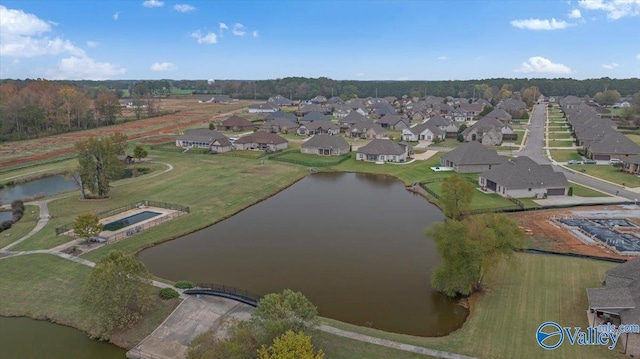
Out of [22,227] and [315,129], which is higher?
[315,129]

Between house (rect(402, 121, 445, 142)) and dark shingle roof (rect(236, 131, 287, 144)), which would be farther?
house (rect(402, 121, 445, 142))

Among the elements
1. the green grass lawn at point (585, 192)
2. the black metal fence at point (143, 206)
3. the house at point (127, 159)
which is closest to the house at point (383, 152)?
the green grass lawn at point (585, 192)

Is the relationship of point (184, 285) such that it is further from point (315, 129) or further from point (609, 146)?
point (315, 129)

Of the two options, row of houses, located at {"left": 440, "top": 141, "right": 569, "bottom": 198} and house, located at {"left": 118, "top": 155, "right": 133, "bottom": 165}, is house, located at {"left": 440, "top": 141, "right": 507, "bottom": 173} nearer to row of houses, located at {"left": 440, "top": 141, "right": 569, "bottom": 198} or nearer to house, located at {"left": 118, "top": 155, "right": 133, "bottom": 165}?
row of houses, located at {"left": 440, "top": 141, "right": 569, "bottom": 198}

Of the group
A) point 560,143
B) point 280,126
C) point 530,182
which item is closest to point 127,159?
point 280,126

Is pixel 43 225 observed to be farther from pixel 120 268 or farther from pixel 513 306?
pixel 513 306

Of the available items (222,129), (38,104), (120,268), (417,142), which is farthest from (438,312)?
(38,104)

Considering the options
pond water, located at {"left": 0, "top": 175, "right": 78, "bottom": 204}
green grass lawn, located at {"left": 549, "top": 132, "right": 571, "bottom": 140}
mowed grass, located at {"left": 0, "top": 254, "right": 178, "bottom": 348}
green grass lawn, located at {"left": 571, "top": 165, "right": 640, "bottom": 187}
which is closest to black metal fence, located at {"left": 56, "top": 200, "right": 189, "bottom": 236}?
mowed grass, located at {"left": 0, "top": 254, "right": 178, "bottom": 348}
